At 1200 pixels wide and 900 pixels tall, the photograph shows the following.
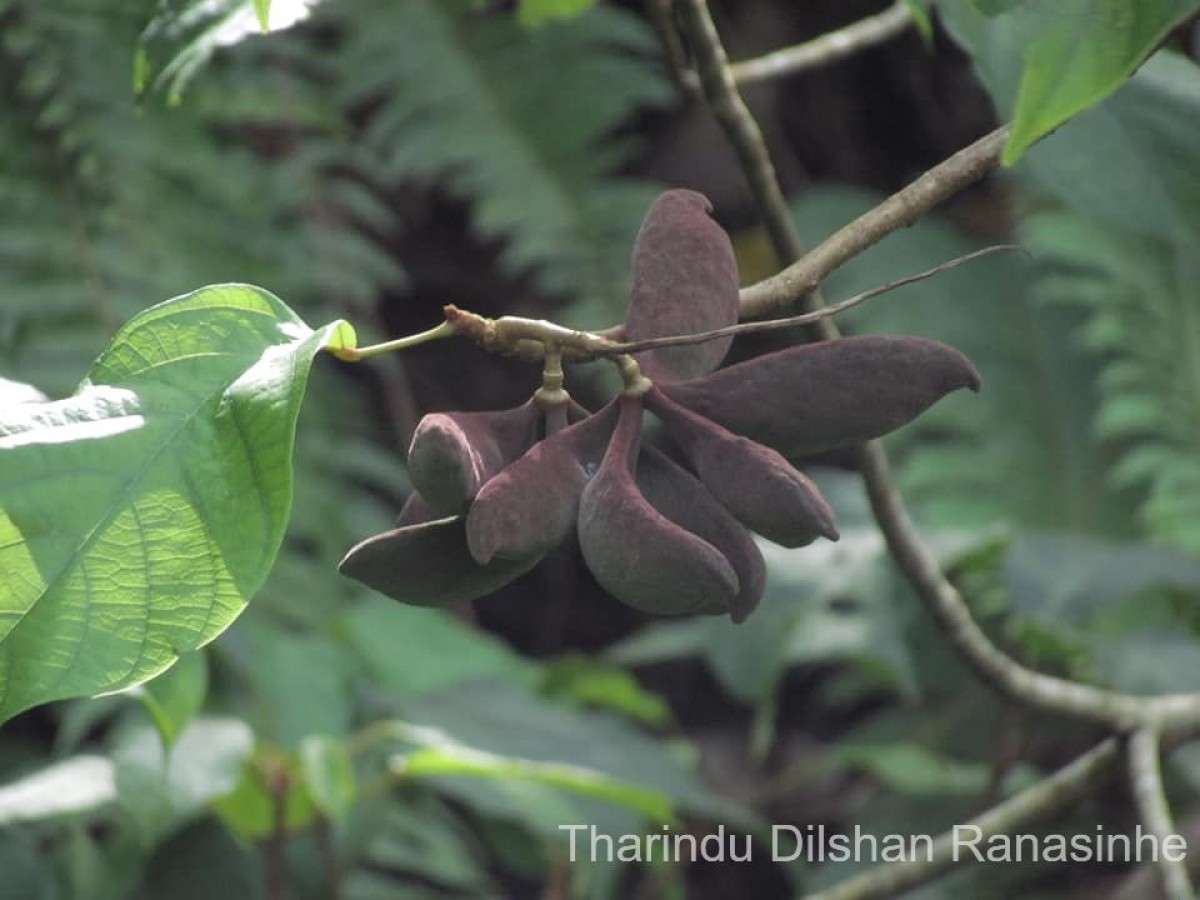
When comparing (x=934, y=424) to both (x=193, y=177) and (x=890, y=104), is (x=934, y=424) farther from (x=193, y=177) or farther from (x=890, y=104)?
(x=193, y=177)

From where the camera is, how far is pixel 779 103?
3.64 m

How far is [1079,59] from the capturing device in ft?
2.26

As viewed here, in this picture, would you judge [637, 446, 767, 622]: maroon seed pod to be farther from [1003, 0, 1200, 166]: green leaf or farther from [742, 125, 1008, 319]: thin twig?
[1003, 0, 1200, 166]: green leaf

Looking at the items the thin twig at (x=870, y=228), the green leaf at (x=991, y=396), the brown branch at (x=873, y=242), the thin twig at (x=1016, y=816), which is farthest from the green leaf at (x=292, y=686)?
the thin twig at (x=870, y=228)

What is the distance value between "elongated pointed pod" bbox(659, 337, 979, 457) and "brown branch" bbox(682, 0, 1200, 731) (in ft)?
0.20

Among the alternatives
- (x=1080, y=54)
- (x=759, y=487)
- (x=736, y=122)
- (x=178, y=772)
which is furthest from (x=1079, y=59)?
(x=178, y=772)

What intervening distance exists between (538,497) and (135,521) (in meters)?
0.20

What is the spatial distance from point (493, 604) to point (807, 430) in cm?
261

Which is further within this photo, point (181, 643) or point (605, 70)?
point (605, 70)

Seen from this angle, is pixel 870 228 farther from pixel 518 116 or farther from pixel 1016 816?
pixel 518 116

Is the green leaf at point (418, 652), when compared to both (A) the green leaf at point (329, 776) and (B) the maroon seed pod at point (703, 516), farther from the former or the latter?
(B) the maroon seed pod at point (703, 516)

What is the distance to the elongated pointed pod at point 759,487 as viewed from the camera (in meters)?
0.65

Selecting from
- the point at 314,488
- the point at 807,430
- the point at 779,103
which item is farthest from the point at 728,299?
the point at 779,103

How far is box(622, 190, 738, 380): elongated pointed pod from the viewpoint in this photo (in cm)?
70
